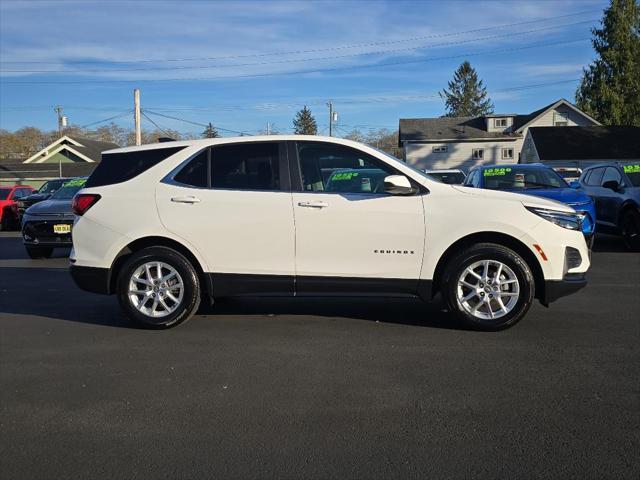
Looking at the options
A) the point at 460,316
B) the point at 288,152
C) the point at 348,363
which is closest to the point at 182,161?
the point at 288,152

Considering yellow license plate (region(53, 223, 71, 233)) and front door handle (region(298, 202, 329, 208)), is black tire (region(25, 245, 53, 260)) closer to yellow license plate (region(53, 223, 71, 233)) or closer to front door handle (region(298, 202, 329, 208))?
yellow license plate (region(53, 223, 71, 233))

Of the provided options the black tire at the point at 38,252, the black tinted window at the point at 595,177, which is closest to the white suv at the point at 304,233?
the black tire at the point at 38,252

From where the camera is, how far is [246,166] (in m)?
6.04

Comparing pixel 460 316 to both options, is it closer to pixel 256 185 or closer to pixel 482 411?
pixel 482 411

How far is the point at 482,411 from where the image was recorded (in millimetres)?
3891

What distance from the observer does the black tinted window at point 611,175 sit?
12.4m

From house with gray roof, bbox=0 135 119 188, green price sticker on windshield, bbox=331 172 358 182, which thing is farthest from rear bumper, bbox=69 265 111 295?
house with gray roof, bbox=0 135 119 188

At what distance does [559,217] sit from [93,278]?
4.61m

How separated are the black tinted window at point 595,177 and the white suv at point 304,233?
8.58m

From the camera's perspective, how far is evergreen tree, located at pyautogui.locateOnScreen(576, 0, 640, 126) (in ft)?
154

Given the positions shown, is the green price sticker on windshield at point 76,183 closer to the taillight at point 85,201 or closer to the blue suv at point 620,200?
the taillight at point 85,201

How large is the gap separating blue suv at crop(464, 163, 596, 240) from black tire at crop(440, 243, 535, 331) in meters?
5.05

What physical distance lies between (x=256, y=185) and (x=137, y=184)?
3.97ft

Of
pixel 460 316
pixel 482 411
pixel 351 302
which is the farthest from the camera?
→ pixel 351 302
